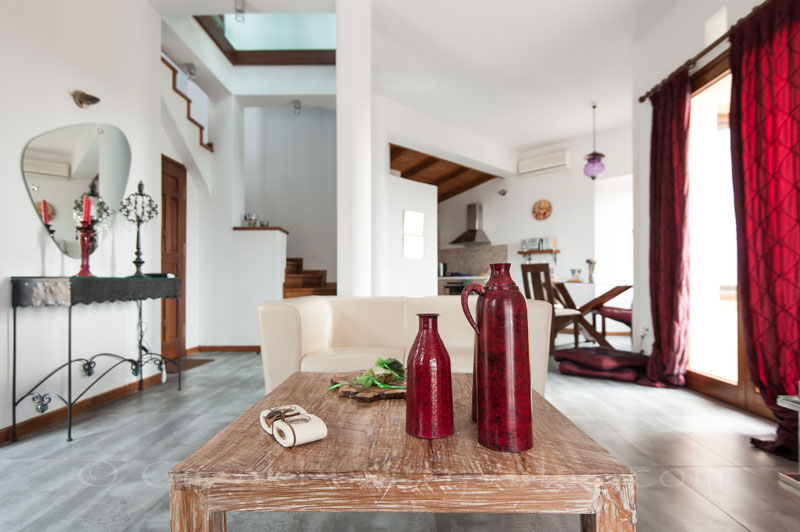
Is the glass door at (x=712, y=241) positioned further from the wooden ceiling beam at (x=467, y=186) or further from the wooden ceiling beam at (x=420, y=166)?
the wooden ceiling beam at (x=467, y=186)

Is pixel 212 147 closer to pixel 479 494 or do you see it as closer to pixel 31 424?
pixel 31 424

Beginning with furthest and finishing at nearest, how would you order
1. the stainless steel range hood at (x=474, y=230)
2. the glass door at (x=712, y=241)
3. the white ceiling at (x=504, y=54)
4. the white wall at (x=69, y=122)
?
the stainless steel range hood at (x=474, y=230) → the white ceiling at (x=504, y=54) → the glass door at (x=712, y=241) → the white wall at (x=69, y=122)

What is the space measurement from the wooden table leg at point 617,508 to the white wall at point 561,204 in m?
6.96

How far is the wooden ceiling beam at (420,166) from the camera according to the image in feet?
24.7

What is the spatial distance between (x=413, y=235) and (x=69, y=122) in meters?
4.72

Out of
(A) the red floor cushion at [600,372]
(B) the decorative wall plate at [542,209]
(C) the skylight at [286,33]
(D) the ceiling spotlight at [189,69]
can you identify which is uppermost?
(C) the skylight at [286,33]

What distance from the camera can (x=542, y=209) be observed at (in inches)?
310

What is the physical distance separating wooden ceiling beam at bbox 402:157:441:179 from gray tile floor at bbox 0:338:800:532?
202 inches

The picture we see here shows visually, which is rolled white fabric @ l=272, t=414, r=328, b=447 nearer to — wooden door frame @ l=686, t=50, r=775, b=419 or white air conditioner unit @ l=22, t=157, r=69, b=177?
white air conditioner unit @ l=22, t=157, r=69, b=177

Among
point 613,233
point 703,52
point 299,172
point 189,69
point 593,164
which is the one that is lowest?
point 613,233

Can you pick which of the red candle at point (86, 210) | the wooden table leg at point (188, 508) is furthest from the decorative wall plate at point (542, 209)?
the wooden table leg at point (188, 508)

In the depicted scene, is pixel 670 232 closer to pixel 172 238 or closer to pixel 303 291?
pixel 303 291

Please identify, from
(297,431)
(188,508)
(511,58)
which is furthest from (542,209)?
(188,508)

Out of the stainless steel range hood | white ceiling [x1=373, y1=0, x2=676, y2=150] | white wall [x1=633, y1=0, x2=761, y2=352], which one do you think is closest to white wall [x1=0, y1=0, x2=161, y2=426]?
white ceiling [x1=373, y1=0, x2=676, y2=150]
